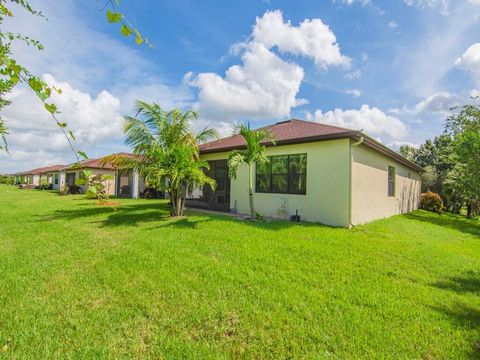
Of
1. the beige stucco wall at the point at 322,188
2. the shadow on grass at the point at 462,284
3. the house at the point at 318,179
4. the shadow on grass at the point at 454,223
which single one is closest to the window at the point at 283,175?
the house at the point at 318,179

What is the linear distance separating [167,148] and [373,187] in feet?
30.1

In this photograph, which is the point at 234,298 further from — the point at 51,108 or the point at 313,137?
the point at 313,137

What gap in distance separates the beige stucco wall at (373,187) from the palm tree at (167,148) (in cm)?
580

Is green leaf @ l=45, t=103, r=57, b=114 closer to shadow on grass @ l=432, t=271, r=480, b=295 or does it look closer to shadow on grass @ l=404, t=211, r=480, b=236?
shadow on grass @ l=432, t=271, r=480, b=295

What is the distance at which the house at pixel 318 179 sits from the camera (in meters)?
9.38

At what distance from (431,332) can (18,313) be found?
5332 millimetres

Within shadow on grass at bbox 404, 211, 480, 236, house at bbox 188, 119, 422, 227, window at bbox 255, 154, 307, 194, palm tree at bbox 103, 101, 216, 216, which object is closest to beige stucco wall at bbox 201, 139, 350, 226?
house at bbox 188, 119, 422, 227

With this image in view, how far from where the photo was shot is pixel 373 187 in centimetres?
1120

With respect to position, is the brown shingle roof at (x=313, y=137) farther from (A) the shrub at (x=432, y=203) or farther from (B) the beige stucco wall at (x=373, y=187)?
(A) the shrub at (x=432, y=203)

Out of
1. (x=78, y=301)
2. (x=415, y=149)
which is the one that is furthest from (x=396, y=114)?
(x=415, y=149)

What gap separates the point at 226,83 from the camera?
15.3 meters

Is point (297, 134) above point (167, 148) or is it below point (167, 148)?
above

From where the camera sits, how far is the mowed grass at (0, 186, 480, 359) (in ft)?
9.31

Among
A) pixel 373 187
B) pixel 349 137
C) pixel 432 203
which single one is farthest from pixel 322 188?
pixel 432 203
